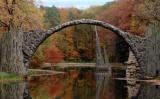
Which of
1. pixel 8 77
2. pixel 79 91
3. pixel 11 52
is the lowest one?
pixel 79 91

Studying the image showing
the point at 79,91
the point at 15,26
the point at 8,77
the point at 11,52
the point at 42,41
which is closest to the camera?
the point at 79,91

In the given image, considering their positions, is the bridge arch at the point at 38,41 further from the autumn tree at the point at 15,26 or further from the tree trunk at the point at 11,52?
the tree trunk at the point at 11,52

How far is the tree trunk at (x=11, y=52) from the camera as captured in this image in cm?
4031

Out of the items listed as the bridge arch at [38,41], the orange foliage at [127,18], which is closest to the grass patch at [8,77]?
the bridge arch at [38,41]

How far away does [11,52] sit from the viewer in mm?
40500

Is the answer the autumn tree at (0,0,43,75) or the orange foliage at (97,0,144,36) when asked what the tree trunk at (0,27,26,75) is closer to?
the autumn tree at (0,0,43,75)

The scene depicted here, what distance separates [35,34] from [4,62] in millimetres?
6319

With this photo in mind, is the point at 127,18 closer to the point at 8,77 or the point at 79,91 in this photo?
the point at 8,77

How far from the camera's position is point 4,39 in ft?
133

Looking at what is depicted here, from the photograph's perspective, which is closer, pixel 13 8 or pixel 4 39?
pixel 4 39

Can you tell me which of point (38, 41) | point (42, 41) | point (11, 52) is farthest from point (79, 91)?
point (42, 41)

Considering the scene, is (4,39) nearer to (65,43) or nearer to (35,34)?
(35,34)

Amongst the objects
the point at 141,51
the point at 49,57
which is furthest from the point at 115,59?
the point at 141,51

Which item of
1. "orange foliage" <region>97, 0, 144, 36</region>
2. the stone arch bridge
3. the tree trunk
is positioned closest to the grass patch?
the tree trunk
